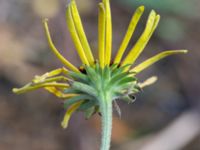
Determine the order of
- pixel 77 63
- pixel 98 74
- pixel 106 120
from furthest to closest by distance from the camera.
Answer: pixel 77 63 → pixel 98 74 → pixel 106 120

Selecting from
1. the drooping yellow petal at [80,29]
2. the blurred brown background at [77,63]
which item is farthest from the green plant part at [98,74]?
the blurred brown background at [77,63]

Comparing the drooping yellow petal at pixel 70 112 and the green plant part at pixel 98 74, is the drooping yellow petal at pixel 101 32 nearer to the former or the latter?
the green plant part at pixel 98 74

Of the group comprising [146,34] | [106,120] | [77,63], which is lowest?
[106,120]

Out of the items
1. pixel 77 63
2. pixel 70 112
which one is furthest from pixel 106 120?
pixel 77 63

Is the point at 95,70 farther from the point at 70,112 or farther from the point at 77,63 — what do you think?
the point at 77,63

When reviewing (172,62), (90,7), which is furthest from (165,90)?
(90,7)

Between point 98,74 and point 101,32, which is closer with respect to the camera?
point 101,32
